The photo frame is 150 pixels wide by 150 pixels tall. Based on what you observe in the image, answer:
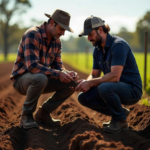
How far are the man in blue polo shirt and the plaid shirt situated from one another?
69 cm

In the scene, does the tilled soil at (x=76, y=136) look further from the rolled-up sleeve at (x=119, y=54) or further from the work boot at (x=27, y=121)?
the rolled-up sleeve at (x=119, y=54)

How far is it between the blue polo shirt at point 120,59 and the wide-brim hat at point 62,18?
0.70 m

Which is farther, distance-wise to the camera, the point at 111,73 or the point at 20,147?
the point at 111,73

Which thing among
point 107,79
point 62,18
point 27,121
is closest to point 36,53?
point 62,18

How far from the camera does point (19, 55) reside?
4.46 meters

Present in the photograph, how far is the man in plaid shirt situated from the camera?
4246 millimetres

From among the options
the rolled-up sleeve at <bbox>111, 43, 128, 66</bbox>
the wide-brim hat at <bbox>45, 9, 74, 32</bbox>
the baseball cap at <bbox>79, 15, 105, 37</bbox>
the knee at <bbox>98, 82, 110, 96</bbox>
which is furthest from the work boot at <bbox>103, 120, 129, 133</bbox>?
the wide-brim hat at <bbox>45, 9, 74, 32</bbox>

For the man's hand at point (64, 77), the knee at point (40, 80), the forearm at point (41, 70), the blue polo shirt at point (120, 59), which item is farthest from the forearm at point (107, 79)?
the knee at point (40, 80)

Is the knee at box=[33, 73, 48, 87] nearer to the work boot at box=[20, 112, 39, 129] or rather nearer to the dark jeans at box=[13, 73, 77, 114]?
the dark jeans at box=[13, 73, 77, 114]

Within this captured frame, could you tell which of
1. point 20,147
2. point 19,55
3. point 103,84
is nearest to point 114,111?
point 103,84

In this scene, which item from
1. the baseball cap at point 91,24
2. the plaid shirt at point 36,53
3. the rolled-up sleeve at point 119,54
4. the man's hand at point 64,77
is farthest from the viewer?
the man's hand at point 64,77

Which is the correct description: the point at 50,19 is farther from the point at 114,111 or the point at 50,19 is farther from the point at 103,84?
the point at 114,111

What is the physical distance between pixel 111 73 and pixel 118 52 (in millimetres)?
347

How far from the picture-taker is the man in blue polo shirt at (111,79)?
156 inches
